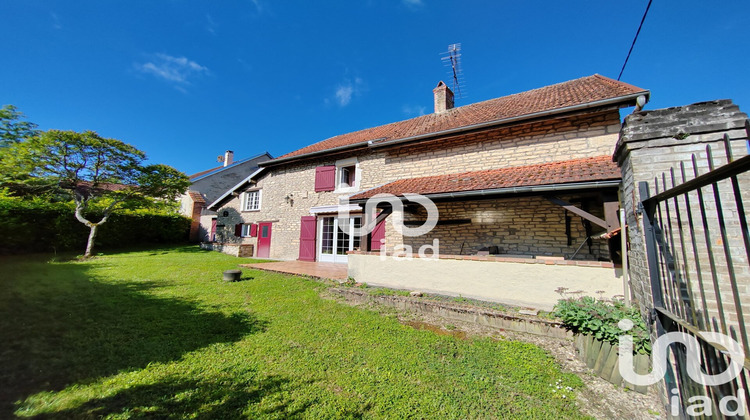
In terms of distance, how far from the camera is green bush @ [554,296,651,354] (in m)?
2.92

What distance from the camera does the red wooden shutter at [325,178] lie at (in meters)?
11.6

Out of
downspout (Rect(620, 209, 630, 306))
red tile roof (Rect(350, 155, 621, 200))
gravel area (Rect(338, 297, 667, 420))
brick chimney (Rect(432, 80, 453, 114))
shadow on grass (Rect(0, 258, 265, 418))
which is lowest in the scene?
gravel area (Rect(338, 297, 667, 420))

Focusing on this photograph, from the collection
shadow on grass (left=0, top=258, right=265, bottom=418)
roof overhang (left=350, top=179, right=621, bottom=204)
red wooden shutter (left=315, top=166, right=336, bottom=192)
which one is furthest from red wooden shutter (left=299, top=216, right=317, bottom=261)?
roof overhang (left=350, top=179, right=621, bottom=204)

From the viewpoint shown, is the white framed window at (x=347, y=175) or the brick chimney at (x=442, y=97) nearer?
the white framed window at (x=347, y=175)

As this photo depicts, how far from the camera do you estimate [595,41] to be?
770 centimetres

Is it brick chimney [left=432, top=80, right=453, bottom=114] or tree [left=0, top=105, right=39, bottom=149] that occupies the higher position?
brick chimney [left=432, top=80, right=453, bottom=114]

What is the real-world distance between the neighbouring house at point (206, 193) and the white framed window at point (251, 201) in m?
5.65

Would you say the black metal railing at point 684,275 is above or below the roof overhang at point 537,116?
below

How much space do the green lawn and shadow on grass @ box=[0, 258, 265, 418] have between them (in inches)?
0.7

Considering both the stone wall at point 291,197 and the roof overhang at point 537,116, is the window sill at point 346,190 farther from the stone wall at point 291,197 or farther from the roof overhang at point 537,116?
the roof overhang at point 537,116

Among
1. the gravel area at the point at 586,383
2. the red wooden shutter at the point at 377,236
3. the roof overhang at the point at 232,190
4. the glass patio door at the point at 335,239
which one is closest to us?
the gravel area at the point at 586,383

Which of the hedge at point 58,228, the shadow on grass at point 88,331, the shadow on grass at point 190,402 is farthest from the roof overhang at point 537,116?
the hedge at point 58,228

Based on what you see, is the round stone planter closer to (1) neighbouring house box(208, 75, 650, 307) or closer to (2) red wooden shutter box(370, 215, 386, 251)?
(1) neighbouring house box(208, 75, 650, 307)

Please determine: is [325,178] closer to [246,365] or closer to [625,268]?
[246,365]
